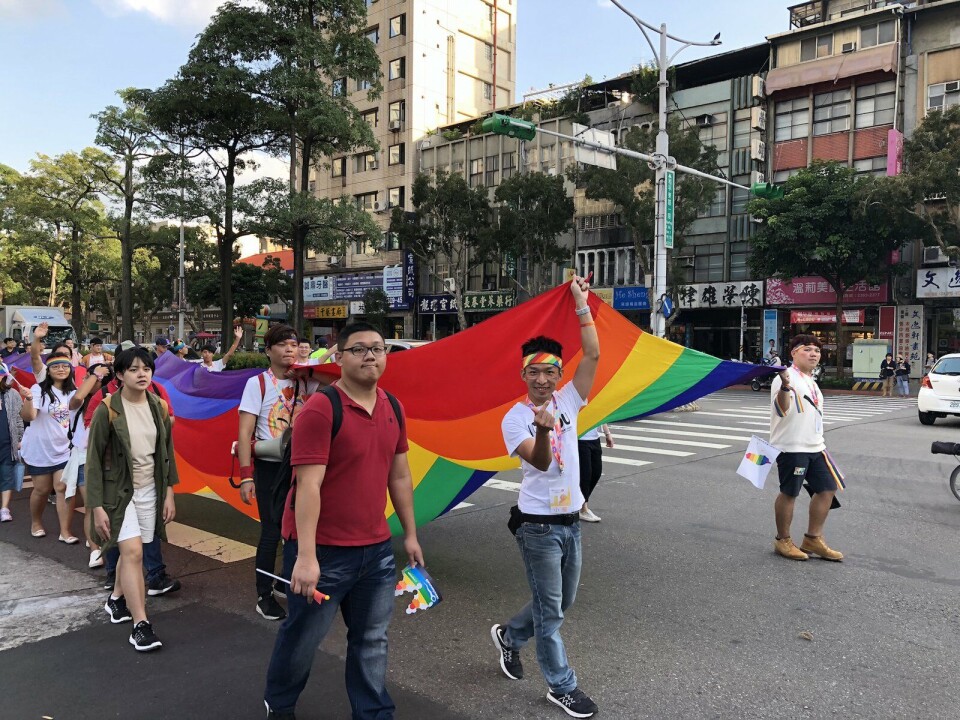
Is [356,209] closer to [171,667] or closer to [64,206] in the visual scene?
[171,667]

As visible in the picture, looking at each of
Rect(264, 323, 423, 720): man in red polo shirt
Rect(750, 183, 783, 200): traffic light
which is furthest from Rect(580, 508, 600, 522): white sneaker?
Rect(750, 183, 783, 200): traffic light

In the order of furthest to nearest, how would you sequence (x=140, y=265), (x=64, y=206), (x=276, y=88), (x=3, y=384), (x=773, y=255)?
(x=140, y=265) < (x=64, y=206) < (x=773, y=255) < (x=276, y=88) < (x=3, y=384)

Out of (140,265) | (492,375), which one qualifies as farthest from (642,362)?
(140,265)

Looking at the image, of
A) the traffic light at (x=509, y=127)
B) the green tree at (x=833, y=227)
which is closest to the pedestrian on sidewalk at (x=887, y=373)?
the green tree at (x=833, y=227)

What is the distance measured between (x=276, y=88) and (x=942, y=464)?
19119 mm

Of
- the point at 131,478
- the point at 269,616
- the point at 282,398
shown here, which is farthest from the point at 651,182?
the point at 131,478

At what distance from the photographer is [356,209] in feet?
71.9

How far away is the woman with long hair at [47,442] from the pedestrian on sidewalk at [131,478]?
8.07 ft

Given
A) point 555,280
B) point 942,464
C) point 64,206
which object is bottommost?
point 942,464

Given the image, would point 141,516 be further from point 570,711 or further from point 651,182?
point 651,182

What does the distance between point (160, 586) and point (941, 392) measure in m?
15.9

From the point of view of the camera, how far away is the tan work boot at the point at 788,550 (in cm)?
586

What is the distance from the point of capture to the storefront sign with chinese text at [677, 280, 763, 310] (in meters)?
32.9

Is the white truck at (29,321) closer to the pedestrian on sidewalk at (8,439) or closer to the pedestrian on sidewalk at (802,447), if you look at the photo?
the pedestrian on sidewalk at (8,439)
